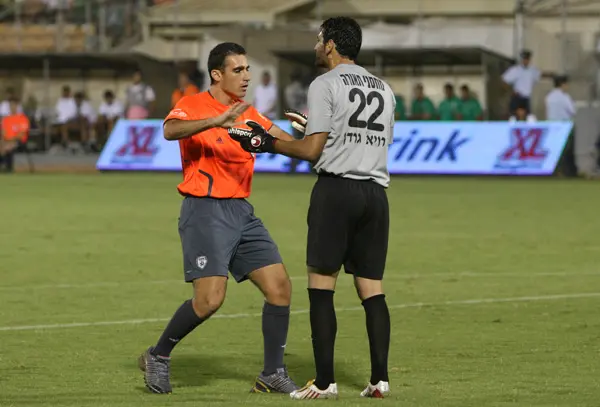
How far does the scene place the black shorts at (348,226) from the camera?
8156 mm

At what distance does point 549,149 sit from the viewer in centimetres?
3244

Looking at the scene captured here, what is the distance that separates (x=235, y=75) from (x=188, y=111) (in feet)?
1.12

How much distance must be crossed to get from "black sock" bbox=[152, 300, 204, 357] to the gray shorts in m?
0.18

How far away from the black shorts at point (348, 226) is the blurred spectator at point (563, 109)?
25204 millimetres

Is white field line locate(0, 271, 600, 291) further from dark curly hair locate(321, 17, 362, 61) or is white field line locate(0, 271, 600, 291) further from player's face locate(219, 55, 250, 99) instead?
dark curly hair locate(321, 17, 362, 61)

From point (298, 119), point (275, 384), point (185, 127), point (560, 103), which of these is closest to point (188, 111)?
point (185, 127)

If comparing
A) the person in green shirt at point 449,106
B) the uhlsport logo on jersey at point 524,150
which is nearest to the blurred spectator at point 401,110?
the person in green shirt at point 449,106

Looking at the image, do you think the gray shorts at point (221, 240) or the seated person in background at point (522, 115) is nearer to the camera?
the gray shorts at point (221, 240)

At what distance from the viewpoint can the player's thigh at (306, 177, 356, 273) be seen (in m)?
8.16

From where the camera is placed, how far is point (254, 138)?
27.3 feet

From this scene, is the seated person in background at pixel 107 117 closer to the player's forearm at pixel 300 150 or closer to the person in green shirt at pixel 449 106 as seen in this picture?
the person in green shirt at pixel 449 106

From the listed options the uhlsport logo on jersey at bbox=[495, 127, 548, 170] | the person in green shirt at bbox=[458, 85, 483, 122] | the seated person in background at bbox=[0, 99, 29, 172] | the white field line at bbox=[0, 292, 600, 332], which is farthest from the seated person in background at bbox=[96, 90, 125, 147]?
the white field line at bbox=[0, 292, 600, 332]

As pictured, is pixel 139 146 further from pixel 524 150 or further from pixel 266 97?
pixel 524 150

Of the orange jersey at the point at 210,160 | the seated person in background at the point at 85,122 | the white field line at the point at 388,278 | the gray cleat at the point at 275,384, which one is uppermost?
the orange jersey at the point at 210,160
